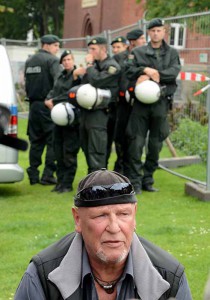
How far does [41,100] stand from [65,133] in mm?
1166

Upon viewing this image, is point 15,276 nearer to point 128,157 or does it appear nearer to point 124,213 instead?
point 124,213

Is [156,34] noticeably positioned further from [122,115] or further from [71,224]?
[71,224]

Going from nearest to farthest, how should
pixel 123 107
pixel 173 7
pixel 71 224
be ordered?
pixel 71 224
pixel 123 107
pixel 173 7

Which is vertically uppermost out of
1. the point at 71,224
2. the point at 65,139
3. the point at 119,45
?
the point at 119,45

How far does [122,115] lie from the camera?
1152 centimetres

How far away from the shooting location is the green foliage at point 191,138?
471 inches

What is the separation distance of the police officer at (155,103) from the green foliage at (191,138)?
40.6 inches

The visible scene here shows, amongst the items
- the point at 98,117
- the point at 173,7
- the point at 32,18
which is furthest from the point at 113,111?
the point at 32,18

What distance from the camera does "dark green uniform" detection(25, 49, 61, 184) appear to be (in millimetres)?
12133

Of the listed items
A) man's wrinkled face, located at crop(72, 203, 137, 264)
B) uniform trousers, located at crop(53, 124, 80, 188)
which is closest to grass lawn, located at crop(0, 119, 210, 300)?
uniform trousers, located at crop(53, 124, 80, 188)

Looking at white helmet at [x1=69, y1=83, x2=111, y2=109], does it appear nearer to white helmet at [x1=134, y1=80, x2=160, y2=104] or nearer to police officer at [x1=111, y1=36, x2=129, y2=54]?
white helmet at [x1=134, y1=80, x2=160, y2=104]

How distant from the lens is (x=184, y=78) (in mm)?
12031

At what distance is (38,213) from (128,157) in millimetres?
1792

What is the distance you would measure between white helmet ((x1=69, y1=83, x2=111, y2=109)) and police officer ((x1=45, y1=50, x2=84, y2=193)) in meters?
0.70
